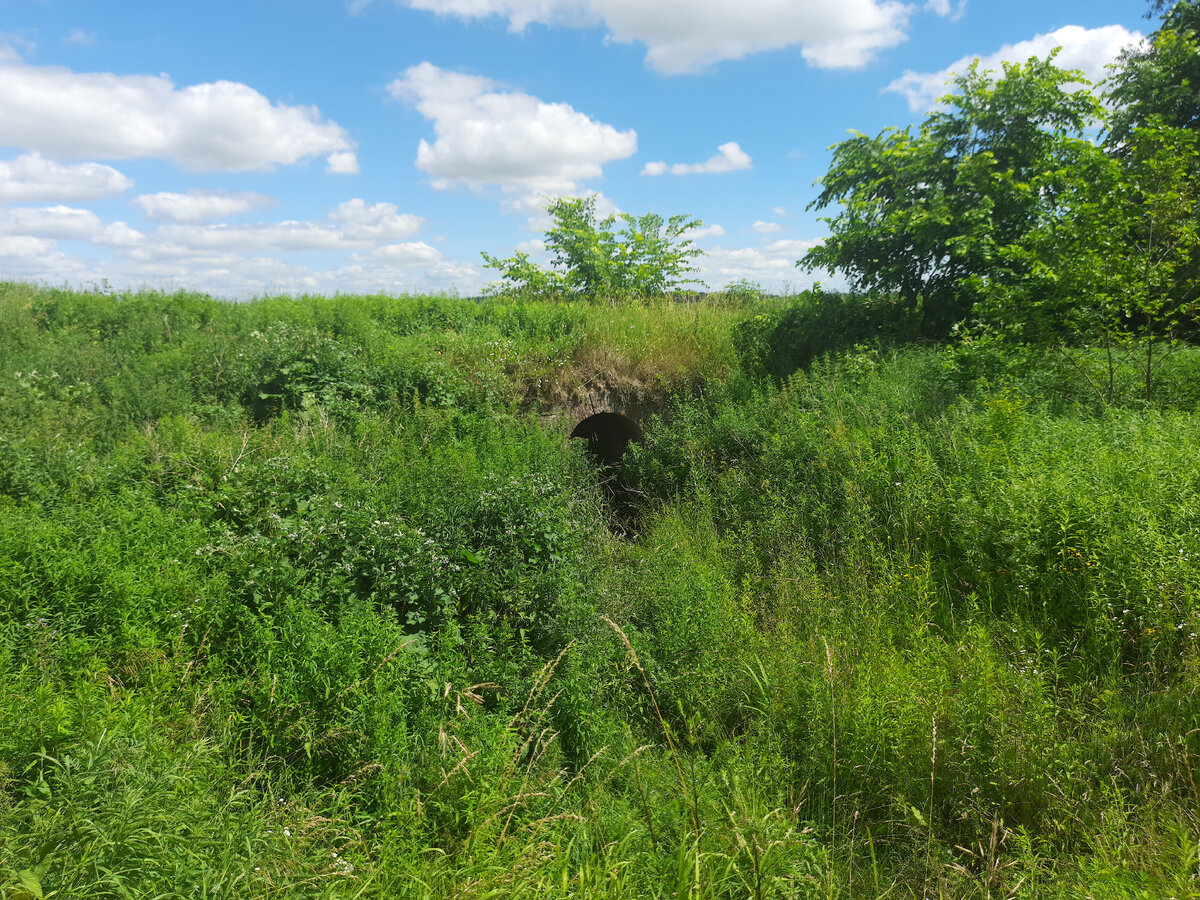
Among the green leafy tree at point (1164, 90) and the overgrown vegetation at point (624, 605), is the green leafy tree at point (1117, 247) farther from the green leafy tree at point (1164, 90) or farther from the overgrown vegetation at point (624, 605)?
the green leafy tree at point (1164, 90)

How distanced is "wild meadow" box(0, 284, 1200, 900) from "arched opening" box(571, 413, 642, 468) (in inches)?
124

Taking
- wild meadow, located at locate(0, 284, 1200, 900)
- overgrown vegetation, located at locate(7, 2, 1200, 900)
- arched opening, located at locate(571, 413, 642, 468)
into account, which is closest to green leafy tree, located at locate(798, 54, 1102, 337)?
overgrown vegetation, located at locate(7, 2, 1200, 900)

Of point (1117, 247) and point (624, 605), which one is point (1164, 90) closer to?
point (1117, 247)

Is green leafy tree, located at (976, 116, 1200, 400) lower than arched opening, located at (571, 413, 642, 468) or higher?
higher

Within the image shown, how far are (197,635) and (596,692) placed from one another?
2.84 m

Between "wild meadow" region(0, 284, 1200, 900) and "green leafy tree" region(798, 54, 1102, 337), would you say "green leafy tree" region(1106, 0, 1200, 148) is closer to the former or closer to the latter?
"green leafy tree" region(798, 54, 1102, 337)

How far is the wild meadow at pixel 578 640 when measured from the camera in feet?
10.1

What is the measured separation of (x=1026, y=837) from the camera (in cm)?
324

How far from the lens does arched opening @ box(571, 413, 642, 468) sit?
41.4ft

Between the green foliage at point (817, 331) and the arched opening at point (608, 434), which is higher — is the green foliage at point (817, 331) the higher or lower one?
the higher one

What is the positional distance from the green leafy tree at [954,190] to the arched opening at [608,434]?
542cm

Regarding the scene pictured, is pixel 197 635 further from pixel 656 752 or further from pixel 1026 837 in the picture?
pixel 1026 837

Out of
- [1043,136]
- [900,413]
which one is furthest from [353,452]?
[1043,136]

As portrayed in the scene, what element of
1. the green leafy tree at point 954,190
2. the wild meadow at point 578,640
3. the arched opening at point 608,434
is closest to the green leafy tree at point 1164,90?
the green leafy tree at point 954,190
